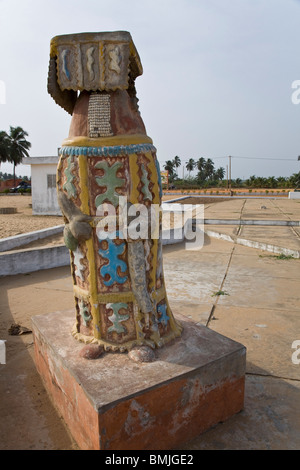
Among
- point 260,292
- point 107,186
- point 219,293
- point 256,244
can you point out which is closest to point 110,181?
point 107,186

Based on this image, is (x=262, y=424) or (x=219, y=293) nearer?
(x=262, y=424)

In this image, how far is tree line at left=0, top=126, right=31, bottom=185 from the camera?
40188 millimetres

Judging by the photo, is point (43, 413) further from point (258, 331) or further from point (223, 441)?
point (258, 331)

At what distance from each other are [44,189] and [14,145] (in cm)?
3106

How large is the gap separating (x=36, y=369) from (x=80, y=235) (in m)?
1.51

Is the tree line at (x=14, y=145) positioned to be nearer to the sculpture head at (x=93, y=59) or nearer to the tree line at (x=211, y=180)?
the tree line at (x=211, y=180)

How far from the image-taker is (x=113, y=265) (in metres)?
2.36

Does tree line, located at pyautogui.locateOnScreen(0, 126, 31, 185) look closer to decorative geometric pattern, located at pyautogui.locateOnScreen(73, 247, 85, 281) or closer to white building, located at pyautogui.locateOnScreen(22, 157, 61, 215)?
white building, located at pyautogui.locateOnScreen(22, 157, 61, 215)

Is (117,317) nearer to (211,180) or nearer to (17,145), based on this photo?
(17,145)

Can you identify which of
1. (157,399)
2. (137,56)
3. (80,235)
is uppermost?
(137,56)

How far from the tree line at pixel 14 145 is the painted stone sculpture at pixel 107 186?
137 ft

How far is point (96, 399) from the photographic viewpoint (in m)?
Result: 1.89

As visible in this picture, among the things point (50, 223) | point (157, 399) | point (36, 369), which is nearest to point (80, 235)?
point (157, 399)

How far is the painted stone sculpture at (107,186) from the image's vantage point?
219cm
